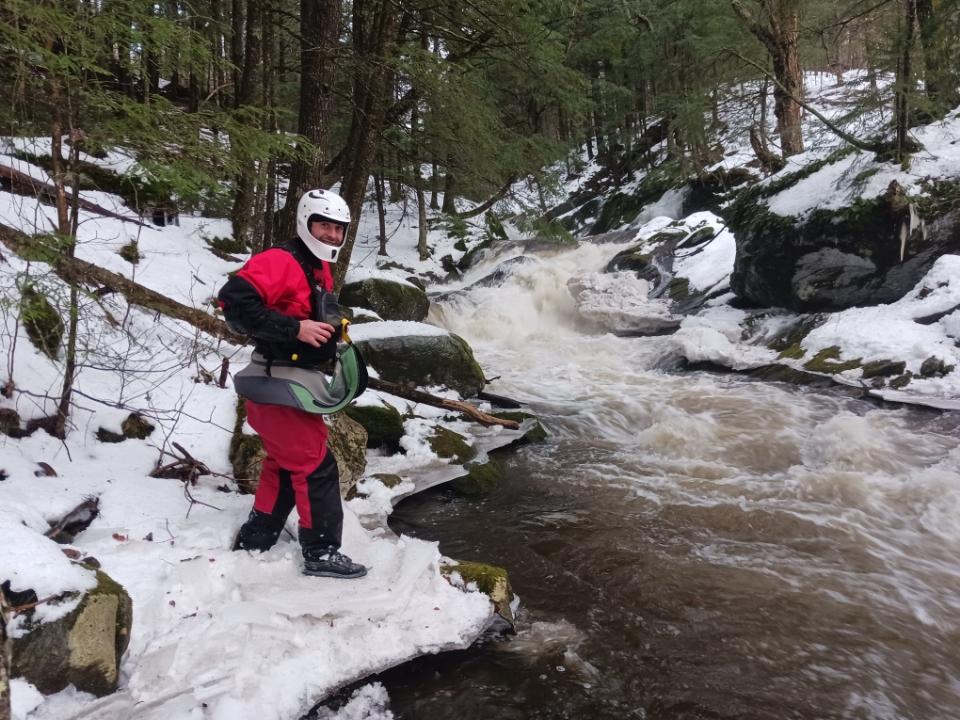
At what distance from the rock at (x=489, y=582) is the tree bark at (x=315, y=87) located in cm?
426

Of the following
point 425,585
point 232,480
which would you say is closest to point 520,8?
point 232,480

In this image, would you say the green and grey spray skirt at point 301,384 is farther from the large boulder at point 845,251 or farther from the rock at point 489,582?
the large boulder at point 845,251

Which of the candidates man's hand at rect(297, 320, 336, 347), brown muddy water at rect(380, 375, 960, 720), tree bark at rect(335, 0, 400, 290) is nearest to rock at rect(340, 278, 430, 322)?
tree bark at rect(335, 0, 400, 290)

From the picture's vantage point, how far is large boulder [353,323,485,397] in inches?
322

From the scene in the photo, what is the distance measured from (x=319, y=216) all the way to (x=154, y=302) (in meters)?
2.12

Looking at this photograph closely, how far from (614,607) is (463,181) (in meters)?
6.44

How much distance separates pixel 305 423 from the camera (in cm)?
349

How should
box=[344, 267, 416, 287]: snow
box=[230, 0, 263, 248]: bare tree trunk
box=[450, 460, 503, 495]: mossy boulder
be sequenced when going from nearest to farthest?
1. box=[450, 460, 503, 495]: mossy boulder
2. box=[230, 0, 263, 248]: bare tree trunk
3. box=[344, 267, 416, 287]: snow

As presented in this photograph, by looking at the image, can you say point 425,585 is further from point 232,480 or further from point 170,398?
point 170,398

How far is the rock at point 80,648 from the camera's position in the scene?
236 cm

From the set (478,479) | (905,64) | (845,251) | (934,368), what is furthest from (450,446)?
(905,64)

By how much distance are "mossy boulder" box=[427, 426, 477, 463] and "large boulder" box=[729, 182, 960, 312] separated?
23.3 feet

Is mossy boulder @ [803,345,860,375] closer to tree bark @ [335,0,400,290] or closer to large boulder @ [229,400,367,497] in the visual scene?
large boulder @ [229,400,367,497]

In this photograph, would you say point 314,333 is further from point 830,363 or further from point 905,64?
point 905,64
